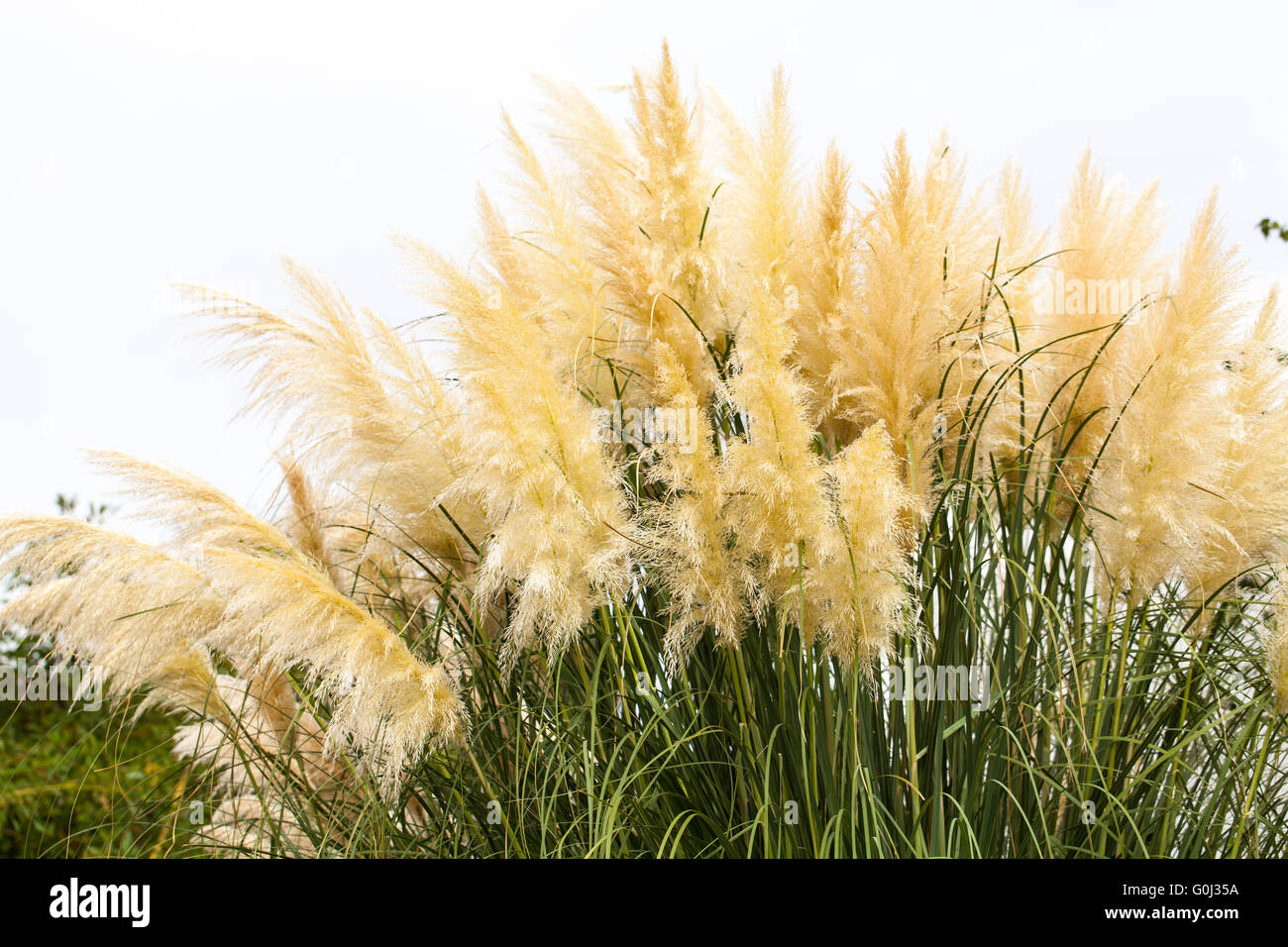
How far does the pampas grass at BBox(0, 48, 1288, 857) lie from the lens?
6.46ft

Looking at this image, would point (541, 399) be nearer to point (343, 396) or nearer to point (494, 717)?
point (343, 396)

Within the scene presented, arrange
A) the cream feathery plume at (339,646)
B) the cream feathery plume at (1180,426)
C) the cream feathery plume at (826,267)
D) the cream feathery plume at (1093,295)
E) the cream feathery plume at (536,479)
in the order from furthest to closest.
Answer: the cream feathery plume at (1093,295) < the cream feathery plume at (826,267) < the cream feathery plume at (1180,426) < the cream feathery plume at (536,479) < the cream feathery plume at (339,646)

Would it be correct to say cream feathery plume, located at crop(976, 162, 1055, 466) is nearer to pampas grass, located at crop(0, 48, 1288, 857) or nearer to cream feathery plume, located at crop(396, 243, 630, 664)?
pampas grass, located at crop(0, 48, 1288, 857)

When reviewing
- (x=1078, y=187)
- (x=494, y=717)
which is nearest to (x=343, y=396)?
(x=494, y=717)

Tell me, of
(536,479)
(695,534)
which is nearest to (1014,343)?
(695,534)

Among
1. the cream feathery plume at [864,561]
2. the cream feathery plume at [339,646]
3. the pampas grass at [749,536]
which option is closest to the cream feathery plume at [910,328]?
the pampas grass at [749,536]

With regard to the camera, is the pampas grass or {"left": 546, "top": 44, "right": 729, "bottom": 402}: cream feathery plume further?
{"left": 546, "top": 44, "right": 729, "bottom": 402}: cream feathery plume

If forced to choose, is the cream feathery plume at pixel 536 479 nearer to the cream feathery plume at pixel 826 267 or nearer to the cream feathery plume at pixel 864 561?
the cream feathery plume at pixel 864 561

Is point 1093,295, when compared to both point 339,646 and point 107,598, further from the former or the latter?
point 107,598

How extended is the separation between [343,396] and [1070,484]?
1.67 metres

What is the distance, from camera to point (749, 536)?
6.49 ft

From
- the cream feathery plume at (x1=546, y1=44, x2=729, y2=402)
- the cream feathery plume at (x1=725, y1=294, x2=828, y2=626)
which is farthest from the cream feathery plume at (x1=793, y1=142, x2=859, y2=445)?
the cream feathery plume at (x1=725, y1=294, x2=828, y2=626)

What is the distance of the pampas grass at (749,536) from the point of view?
77.5 inches
